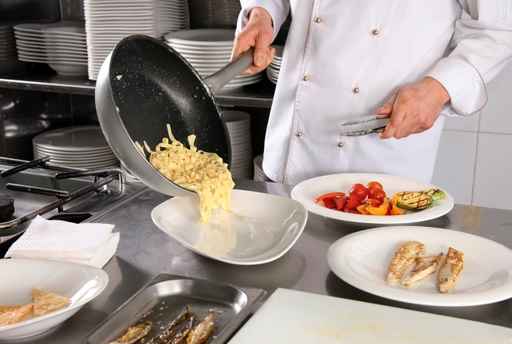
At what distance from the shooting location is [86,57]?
2.45 m

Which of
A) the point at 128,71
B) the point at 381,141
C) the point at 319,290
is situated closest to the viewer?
the point at 319,290

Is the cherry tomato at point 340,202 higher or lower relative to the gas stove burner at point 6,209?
higher

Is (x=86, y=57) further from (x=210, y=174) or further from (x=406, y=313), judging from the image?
(x=406, y=313)

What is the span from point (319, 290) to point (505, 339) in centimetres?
28

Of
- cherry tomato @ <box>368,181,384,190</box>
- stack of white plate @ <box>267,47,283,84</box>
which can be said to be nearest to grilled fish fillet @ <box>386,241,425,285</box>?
cherry tomato @ <box>368,181,384,190</box>

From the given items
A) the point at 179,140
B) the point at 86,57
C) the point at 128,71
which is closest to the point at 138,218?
the point at 179,140

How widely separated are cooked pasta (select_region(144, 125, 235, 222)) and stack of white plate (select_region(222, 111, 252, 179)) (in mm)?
989

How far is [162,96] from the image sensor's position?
1295mm

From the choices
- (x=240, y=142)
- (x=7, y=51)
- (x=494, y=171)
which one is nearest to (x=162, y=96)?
(x=240, y=142)

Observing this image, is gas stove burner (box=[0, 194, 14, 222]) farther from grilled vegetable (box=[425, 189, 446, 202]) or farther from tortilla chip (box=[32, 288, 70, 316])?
grilled vegetable (box=[425, 189, 446, 202])

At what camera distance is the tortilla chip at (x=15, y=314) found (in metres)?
0.86

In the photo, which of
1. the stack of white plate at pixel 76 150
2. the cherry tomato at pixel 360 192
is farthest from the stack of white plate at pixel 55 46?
the cherry tomato at pixel 360 192

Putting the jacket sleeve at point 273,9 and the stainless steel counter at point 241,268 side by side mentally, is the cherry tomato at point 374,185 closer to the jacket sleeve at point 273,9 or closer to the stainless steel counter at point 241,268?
the stainless steel counter at point 241,268

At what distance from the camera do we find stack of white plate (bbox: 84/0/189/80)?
2.26 meters
